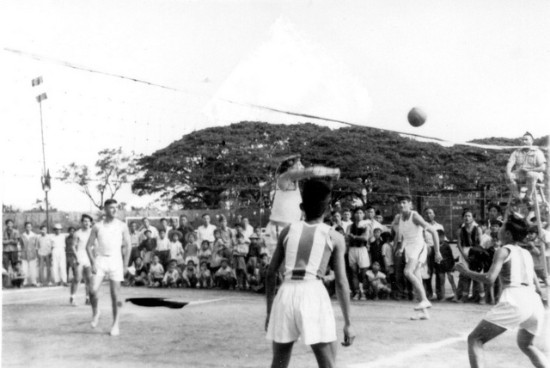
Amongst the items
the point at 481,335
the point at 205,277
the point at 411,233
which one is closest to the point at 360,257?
the point at 411,233

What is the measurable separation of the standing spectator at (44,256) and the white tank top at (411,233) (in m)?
10.2

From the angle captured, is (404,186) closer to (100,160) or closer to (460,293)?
(100,160)

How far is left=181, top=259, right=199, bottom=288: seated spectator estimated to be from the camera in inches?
606

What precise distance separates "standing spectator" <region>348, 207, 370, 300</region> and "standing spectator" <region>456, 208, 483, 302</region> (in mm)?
1703

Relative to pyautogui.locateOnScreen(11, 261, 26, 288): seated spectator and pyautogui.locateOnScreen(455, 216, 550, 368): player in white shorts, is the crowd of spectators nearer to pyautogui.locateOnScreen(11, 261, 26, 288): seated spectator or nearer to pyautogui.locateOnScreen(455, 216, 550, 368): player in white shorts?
pyautogui.locateOnScreen(11, 261, 26, 288): seated spectator

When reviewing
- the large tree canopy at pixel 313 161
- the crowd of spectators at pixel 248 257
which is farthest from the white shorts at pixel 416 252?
the large tree canopy at pixel 313 161

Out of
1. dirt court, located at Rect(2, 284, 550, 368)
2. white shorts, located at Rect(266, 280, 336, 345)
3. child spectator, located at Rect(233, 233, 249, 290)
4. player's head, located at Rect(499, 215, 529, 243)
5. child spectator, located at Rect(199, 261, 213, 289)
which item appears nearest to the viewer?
white shorts, located at Rect(266, 280, 336, 345)

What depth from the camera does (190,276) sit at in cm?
1542

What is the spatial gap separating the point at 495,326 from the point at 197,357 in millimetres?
3171

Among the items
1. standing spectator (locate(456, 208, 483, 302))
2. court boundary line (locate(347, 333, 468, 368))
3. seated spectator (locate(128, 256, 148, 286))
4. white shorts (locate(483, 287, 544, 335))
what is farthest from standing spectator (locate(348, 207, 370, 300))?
white shorts (locate(483, 287, 544, 335))

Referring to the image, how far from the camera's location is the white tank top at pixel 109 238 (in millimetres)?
9336

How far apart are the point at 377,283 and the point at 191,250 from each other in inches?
205

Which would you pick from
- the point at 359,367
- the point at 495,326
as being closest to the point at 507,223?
the point at 495,326

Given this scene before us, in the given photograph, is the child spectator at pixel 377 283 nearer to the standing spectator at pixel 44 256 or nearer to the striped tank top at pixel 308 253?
the striped tank top at pixel 308 253
